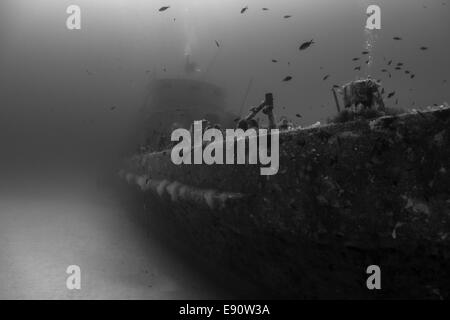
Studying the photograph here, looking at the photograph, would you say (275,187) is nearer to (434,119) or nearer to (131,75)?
(434,119)

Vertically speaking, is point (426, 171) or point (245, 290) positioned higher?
point (426, 171)

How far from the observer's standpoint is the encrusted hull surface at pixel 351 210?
2.29 metres

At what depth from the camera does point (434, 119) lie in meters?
2.27

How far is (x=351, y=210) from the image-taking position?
2.60m

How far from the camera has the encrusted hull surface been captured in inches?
90.2

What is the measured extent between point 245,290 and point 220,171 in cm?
170

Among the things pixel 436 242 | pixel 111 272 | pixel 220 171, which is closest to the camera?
pixel 436 242
